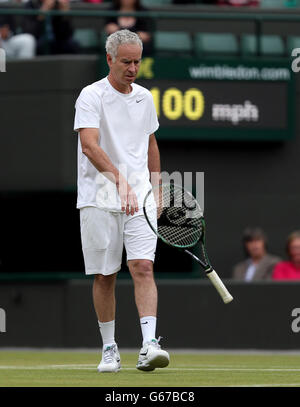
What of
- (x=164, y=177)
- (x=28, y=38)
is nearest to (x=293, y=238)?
(x=164, y=177)

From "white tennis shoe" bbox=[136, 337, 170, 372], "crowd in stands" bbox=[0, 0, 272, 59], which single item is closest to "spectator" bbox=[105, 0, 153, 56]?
"crowd in stands" bbox=[0, 0, 272, 59]

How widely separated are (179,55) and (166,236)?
639 centimetres

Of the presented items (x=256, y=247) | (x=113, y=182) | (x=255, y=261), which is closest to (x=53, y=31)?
(x=256, y=247)

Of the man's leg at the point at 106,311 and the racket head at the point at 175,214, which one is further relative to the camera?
the man's leg at the point at 106,311

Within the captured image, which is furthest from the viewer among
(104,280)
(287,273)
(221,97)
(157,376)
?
(221,97)

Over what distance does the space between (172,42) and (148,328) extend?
6.77 meters

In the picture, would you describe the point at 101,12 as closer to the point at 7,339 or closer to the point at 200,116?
the point at 200,116

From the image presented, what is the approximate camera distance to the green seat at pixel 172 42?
45.7ft

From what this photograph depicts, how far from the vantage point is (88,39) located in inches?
551

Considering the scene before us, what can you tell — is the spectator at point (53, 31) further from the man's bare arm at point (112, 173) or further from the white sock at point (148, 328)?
the white sock at point (148, 328)

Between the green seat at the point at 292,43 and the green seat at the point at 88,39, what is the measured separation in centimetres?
211

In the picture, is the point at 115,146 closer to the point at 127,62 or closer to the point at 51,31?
the point at 127,62

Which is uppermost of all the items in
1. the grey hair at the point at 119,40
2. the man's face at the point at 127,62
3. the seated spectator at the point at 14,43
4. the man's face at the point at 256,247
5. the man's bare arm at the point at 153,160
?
the seated spectator at the point at 14,43

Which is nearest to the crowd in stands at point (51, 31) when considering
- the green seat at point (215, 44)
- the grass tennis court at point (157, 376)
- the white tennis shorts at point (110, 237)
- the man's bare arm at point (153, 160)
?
the green seat at point (215, 44)
